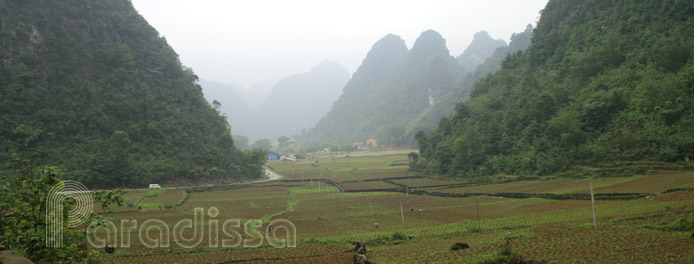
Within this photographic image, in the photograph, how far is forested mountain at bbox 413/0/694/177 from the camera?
1206 inches

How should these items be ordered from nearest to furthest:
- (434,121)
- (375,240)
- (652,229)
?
(652,229), (375,240), (434,121)

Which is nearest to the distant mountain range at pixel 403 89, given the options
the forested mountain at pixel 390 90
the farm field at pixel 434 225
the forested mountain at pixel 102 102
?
the forested mountain at pixel 390 90

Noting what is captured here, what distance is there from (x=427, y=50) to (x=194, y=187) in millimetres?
121727

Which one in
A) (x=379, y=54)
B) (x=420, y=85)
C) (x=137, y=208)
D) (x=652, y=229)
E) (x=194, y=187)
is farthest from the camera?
(x=379, y=54)

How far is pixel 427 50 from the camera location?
14750 centimetres

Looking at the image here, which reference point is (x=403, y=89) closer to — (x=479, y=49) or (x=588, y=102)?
(x=479, y=49)

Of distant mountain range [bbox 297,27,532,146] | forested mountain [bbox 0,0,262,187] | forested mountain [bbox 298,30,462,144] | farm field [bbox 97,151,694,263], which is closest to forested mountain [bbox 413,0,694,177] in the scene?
farm field [bbox 97,151,694,263]

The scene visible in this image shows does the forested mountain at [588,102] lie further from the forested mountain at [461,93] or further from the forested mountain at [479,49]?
the forested mountain at [479,49]

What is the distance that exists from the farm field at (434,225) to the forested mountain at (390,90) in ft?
254

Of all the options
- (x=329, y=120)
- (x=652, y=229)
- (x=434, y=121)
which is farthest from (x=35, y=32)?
(x=329, y=120)

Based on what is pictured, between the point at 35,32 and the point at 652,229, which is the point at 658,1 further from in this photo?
the point at 35,32

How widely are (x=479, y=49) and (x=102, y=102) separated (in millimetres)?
153592

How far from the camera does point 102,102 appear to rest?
45.2 meters

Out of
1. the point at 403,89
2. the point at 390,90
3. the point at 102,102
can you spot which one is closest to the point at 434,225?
the point at 102,102
